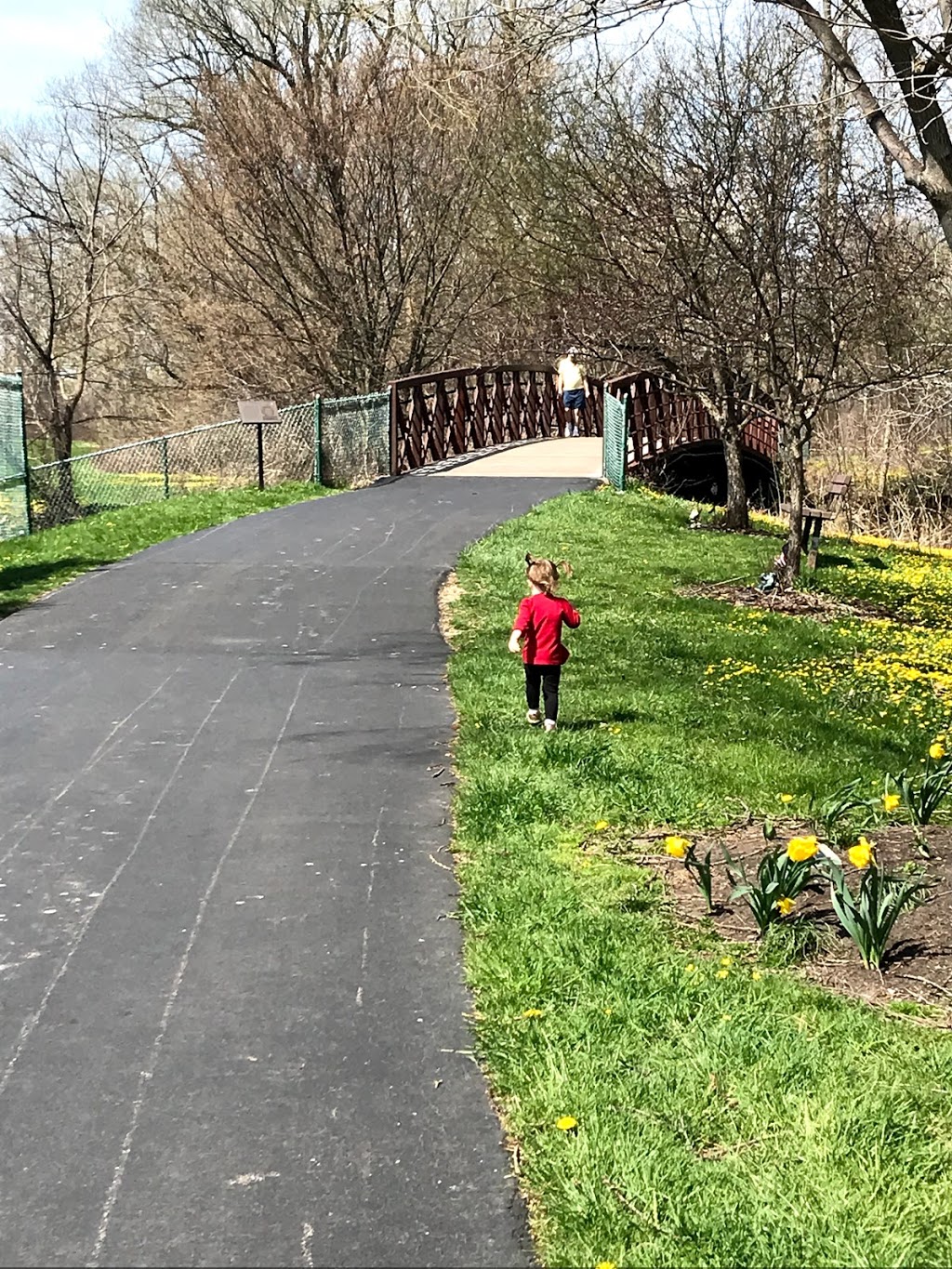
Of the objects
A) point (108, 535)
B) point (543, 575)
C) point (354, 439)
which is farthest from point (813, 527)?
point (543, 575)

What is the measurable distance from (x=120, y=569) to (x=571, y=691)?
20.4ft

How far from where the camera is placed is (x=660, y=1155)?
10.5ft

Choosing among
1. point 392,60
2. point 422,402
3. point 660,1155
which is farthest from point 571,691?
point 392,60

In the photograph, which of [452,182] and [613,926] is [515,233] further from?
[613,926]

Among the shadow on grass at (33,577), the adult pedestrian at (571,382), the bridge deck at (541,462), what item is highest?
the adult pedestrian at (571,382)

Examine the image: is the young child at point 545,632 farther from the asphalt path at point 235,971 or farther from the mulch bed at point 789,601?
the mulch bed at point 789,601

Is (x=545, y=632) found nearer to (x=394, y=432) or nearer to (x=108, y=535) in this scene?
(x=108, y=535)

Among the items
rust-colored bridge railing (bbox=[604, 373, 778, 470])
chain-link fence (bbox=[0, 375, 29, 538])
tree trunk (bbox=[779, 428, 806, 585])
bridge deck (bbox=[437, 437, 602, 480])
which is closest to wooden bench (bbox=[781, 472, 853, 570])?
tree trunk (bbox=[779, 428, 806, 585])

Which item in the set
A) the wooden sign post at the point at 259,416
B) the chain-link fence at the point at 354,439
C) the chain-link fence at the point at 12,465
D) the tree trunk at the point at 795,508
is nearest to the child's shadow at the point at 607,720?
the tree trunk at the point at 795,508

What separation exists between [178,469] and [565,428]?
10523 mm

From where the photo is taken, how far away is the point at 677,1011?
3.94 m

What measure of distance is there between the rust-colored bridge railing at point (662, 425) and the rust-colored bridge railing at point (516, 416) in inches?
0.7

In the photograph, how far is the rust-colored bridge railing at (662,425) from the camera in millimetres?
22797

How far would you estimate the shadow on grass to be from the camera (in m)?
11.2
